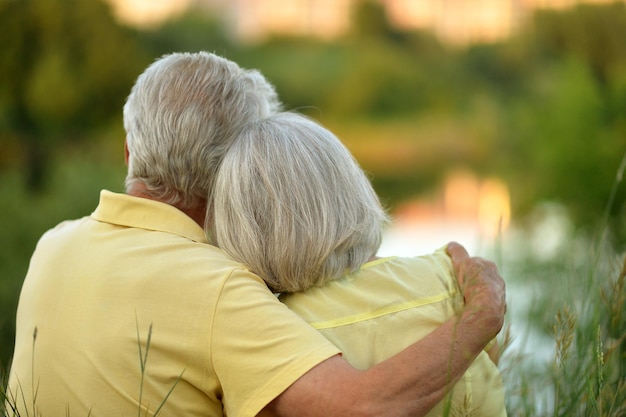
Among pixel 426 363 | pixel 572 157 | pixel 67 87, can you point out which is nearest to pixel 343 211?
pixel 426 363

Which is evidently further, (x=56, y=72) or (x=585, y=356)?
(x=56, y=72)

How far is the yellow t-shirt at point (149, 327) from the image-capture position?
1.50 m

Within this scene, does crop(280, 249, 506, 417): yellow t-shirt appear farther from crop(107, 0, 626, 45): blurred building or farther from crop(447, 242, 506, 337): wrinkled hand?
crop(107, 0, 626, 45): blurred building

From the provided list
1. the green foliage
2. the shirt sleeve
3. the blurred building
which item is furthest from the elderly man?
the blurred building

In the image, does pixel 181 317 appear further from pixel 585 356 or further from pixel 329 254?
pixel 585 356

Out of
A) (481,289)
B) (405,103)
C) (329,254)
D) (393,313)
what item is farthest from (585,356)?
(405,103)

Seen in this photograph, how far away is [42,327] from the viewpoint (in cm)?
171

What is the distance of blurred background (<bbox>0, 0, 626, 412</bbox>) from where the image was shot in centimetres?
581

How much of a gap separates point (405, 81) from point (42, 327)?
56.0ft

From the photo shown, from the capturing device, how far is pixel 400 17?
66.3ft

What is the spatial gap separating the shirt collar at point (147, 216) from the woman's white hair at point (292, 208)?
0.18ft

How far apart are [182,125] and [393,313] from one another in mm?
580

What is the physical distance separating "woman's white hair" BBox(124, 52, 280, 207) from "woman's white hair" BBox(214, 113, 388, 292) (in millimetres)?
134

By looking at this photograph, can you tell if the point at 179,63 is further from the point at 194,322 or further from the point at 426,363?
the point at 426,363
